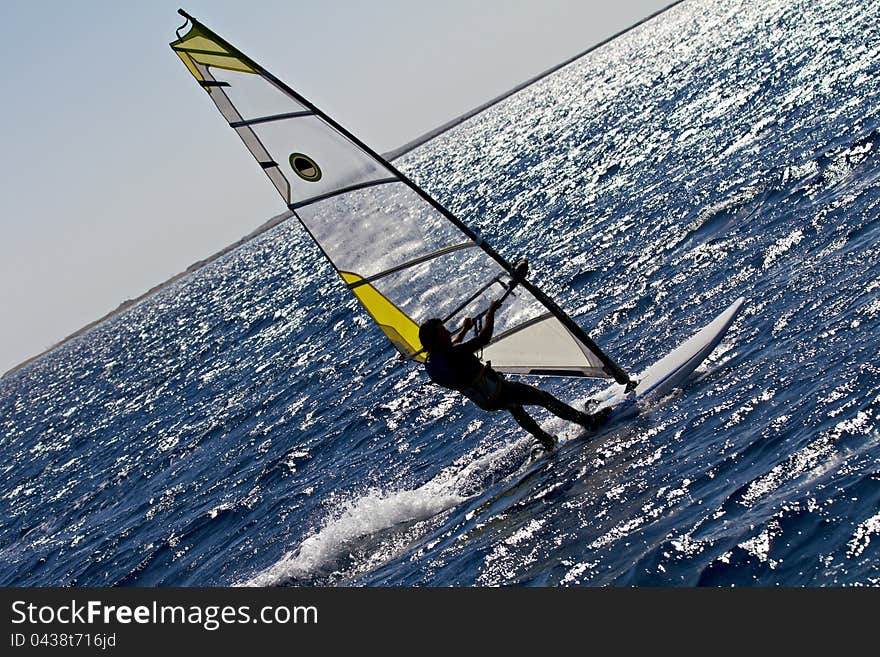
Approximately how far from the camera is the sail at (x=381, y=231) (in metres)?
10.0

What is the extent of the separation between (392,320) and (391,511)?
281 centimetres

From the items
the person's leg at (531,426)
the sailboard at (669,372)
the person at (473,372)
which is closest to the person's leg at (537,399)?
the person at (473,372)

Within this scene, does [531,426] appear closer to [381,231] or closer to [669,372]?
[669,372]

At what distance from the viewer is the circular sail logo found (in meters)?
10.2

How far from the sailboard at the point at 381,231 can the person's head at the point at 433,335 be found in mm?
601

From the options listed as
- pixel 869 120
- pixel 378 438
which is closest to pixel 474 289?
pixel 378 438

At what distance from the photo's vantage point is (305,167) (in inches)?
405

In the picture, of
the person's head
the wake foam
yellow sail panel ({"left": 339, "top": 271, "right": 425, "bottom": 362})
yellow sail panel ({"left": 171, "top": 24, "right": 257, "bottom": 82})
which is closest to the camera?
yellow sail panel ({"left": 171, "top": 24, "right": 257, "bottom": 82})

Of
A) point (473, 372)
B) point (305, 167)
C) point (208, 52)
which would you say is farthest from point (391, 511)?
point (208, 52)

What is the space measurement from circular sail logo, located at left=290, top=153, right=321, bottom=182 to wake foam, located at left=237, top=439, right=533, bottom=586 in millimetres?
4529

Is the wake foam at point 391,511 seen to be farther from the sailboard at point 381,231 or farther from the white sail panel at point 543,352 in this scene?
the sailboard at point 381,231

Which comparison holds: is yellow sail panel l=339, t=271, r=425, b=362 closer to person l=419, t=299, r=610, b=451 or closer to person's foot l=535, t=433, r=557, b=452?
person l=419, t=299, r=610, b=451

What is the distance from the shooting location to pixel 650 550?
309 inches

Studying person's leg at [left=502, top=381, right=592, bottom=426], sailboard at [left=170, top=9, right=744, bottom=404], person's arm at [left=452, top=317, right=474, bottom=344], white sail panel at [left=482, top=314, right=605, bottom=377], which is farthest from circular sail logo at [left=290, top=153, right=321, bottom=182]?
person's leg at [left=502, top=381, right=592, bottom=426]
